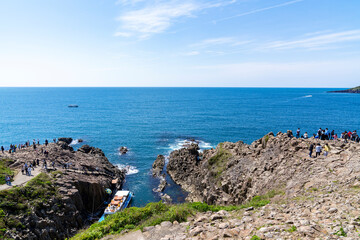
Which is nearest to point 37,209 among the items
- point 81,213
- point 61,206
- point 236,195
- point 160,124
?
point 61,206

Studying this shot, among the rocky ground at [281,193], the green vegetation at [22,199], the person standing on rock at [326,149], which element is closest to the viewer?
the rocky ground at [281,193]

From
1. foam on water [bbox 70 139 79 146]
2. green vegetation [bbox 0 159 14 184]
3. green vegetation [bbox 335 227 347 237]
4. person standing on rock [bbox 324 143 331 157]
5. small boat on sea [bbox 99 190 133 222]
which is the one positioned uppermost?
person standing on rock [bbox 324 143 331 157]

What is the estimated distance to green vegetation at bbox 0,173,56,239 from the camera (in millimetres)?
25578

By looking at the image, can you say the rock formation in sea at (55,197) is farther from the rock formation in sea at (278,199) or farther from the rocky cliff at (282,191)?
the rocky cliff at (282,191)

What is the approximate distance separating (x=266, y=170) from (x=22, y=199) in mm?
33750

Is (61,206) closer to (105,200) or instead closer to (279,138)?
(105,200)

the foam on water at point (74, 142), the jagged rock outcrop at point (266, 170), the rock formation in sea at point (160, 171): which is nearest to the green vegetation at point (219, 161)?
the jagged rock outcrop at point (266, 170)

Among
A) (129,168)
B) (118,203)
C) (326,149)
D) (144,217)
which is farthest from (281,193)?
(129,168)

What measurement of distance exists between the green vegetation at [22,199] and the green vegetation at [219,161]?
90.9 ft

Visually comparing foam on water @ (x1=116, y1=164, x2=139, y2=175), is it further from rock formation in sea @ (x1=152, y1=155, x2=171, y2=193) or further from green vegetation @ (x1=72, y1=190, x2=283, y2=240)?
green vegetation @ (x1=72, y1=190, x2=283, y2=240)

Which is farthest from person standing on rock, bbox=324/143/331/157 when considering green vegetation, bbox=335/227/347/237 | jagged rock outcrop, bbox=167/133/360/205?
green vegetation, bbox=335/227/347/237

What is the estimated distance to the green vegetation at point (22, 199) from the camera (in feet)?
83.9

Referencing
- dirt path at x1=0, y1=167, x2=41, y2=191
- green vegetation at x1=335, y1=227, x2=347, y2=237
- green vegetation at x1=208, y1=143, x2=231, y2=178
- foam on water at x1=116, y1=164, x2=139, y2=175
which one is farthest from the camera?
foam on water at x1=116, y1=164, x2=139, y2=175

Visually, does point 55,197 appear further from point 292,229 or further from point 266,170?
point 292,229
